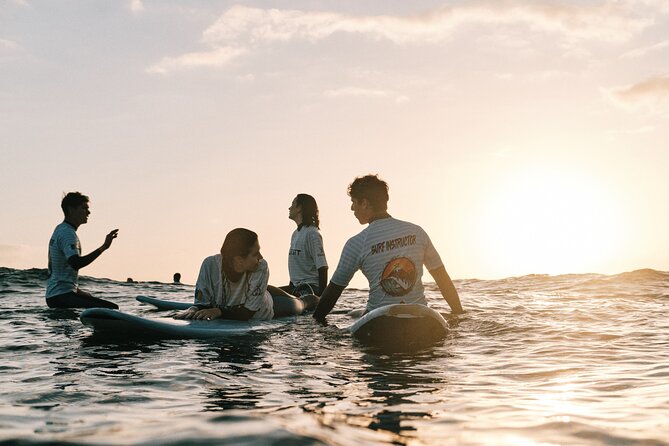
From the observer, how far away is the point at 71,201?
1153cm

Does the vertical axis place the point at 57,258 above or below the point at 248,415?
above

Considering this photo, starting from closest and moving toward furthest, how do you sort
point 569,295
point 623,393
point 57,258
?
point 623,393
point 57,258
point 569,295

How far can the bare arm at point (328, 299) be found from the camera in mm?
8594

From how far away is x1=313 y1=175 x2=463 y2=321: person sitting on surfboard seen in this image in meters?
8.21

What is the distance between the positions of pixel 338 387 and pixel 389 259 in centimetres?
304

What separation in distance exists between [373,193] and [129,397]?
437 centimetres

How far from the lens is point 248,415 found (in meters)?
4.18

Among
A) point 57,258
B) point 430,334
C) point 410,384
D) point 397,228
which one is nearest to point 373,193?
point 397,228

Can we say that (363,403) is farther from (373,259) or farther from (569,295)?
(569,295)

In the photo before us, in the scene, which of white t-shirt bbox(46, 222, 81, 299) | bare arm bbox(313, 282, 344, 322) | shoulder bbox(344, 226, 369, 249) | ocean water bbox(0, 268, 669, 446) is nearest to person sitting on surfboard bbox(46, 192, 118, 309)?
white t-shirt bbox(46, 222, 81, 299)

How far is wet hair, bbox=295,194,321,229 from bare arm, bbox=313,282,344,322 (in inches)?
149

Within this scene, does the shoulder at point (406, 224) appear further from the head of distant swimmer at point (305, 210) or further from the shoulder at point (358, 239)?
the head of distant swimmer at point (305, 210)

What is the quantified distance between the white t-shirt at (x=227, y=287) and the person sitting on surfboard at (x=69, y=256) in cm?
256

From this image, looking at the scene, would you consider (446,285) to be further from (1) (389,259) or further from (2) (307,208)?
(2) (307,208)
